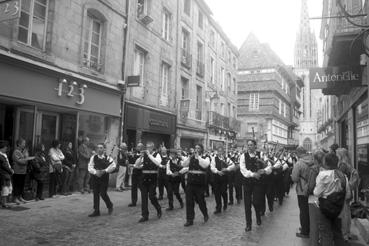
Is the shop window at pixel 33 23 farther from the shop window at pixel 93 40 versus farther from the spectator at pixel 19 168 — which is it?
the spectator at pixel 19 168

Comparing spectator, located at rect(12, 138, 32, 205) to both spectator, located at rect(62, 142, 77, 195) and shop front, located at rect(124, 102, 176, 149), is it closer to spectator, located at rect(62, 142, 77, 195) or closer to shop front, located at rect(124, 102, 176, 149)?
spectator, located at rect(62, 142, 77, 195)

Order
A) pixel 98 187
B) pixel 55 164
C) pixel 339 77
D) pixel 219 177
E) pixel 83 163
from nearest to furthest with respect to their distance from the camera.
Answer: pixel 98 187, pixel 219 177, pixel 339 77, pixel 55 164, pixel 83 163

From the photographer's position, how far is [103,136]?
48.3 feet

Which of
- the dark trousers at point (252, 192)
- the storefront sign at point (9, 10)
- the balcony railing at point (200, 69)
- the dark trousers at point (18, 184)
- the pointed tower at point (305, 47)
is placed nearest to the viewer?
the dark trousers at point (252, 192)

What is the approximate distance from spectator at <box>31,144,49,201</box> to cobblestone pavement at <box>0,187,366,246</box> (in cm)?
43

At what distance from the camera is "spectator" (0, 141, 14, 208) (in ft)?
29.0

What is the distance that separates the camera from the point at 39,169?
10102 millimetres

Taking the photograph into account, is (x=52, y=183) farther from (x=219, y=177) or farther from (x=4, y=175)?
(x=219, y=177)

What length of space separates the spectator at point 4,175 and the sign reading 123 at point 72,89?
3185mm

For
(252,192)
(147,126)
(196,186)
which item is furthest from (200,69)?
(252,192)

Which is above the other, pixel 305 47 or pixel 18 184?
pixel 305 47

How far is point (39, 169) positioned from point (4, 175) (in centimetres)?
128

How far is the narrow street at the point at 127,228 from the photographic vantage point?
6.57 meters

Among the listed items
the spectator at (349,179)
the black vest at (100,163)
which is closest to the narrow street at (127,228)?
the spectator at (349,179)
